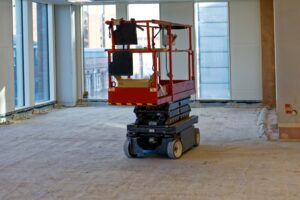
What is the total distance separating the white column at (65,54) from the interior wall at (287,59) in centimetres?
699

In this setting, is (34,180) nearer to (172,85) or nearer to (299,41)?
(172,85)

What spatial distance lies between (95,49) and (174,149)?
26.1 ft

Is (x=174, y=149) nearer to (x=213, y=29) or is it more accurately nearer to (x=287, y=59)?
(x=287, y=59)

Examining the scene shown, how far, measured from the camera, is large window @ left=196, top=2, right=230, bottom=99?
12.9 meters

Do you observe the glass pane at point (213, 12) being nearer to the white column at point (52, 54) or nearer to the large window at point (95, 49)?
the large window at point (95, 49)

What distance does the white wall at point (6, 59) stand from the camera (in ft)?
34.3

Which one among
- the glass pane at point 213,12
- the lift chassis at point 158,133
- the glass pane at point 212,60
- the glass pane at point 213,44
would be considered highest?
the glass pane at point 213,12

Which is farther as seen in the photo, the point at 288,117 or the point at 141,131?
the point at 288,117

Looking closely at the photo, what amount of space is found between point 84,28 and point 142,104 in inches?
322

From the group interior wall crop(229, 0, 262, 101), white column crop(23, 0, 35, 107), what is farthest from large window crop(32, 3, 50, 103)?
interior wall crop(229, 0, 262, 101)

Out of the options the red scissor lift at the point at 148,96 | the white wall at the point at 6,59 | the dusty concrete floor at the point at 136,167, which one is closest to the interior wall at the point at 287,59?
the dusty concrete floor at the point at 136,167

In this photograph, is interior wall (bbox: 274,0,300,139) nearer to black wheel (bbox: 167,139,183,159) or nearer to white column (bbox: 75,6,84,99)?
black wheel (bbox: 167,139,183,159)

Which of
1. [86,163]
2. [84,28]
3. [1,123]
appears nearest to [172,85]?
[86,163]

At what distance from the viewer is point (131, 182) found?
533 centimetres
